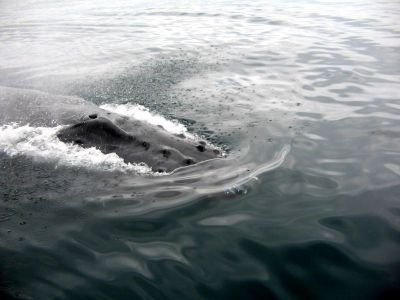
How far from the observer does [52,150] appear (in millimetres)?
8906

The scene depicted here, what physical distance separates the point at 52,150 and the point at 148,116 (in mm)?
3177

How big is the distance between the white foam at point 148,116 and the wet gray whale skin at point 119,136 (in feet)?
3.25

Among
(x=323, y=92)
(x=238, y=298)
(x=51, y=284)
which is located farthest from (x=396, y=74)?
(x=51, y=284)

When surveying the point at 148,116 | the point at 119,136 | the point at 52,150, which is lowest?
the point at 148,116

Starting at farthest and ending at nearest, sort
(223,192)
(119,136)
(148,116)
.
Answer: (148,116), (119,136), (223,192)

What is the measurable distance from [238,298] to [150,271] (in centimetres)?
128

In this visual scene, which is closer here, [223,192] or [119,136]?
[223,192]

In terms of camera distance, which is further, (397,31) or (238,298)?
(397,31)

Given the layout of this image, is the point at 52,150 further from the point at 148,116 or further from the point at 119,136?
the point at 148,116

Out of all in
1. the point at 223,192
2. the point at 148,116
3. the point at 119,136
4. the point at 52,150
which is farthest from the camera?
the point at 148,116

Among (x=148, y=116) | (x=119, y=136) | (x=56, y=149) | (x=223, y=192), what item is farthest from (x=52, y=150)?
(x=223, y=192)

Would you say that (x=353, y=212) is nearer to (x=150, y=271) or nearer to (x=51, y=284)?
(x=150, y=271)

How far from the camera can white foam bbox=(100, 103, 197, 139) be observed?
34.1 ft

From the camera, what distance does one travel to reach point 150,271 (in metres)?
5.59
